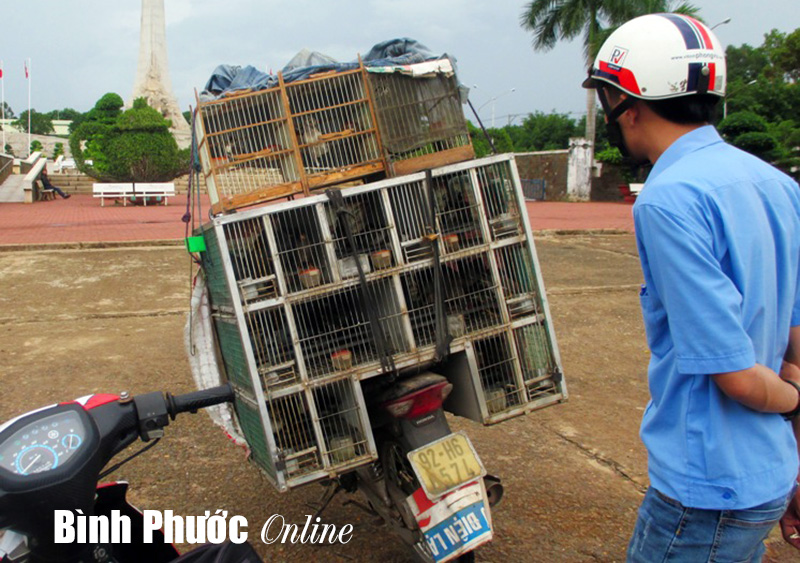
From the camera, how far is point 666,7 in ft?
95.0

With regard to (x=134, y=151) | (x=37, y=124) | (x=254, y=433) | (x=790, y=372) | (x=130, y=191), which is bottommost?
(x=254, y=433)

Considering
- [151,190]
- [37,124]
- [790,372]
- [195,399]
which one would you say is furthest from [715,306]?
[37,124]

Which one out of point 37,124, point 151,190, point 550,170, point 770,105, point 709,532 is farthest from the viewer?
point 37,124

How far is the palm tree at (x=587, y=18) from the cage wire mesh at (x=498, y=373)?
26.8 m

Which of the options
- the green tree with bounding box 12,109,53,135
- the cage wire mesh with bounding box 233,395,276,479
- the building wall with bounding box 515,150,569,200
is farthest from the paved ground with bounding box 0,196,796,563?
the green tree with bounding box 12,109,53,135

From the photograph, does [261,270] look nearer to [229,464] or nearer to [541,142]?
[229,464]

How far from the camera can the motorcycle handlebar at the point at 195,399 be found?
187cm

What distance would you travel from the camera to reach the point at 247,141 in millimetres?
3057

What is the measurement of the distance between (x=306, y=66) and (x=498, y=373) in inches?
68.1

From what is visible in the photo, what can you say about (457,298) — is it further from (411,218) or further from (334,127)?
(334,127)

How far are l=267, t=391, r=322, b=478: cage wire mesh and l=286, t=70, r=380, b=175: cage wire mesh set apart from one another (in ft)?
3.50

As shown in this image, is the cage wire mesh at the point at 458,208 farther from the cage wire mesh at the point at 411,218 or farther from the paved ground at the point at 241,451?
the paved ground at the point at 241,451

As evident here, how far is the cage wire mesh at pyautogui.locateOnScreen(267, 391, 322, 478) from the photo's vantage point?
2.68 meters

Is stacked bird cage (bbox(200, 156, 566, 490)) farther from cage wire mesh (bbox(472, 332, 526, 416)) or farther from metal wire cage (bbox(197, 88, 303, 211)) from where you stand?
metal wire cage (bbox(197, 88, 303, 211))
